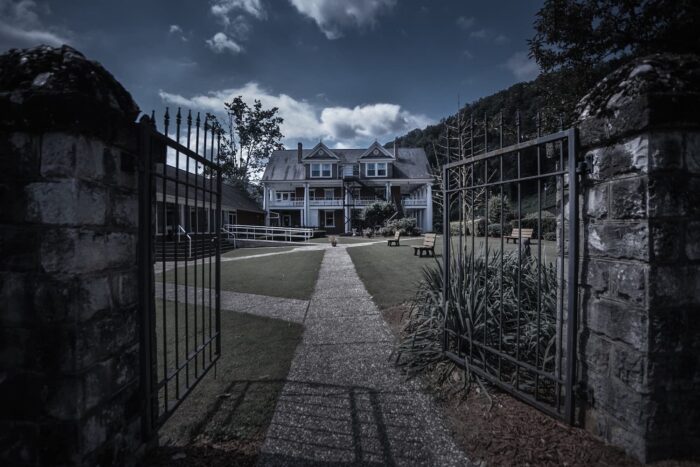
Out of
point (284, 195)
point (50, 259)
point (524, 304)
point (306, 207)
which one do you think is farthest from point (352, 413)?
point (284, 195)

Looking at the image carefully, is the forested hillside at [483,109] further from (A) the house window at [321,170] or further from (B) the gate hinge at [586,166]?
(B) the gate hinge at [586,166]

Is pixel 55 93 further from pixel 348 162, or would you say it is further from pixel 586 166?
pixel 348 162

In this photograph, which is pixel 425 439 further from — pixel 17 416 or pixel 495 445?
pixel 17 416

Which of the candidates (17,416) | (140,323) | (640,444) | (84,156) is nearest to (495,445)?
(640,444)

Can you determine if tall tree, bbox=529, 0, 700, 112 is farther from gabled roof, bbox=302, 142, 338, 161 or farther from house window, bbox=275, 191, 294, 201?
house window, bbox=275, 191, 294, 201

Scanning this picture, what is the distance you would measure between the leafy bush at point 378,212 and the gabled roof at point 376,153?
7.78m

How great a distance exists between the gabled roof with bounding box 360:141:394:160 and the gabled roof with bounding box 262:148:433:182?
2.94 feet

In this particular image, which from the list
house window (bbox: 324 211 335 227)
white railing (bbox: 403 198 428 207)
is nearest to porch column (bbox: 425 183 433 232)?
white railing (bbox: 403 198 428 207)

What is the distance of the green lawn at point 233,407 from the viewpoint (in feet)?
7.47

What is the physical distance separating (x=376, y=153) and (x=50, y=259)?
3391 centimetres

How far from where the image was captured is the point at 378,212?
28391mm

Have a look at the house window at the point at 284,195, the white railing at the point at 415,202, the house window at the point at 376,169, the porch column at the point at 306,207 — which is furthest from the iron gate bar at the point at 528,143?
the house window at the point at 284,195

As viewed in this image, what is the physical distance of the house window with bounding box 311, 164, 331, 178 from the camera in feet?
114

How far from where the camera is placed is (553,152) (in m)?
2.62
